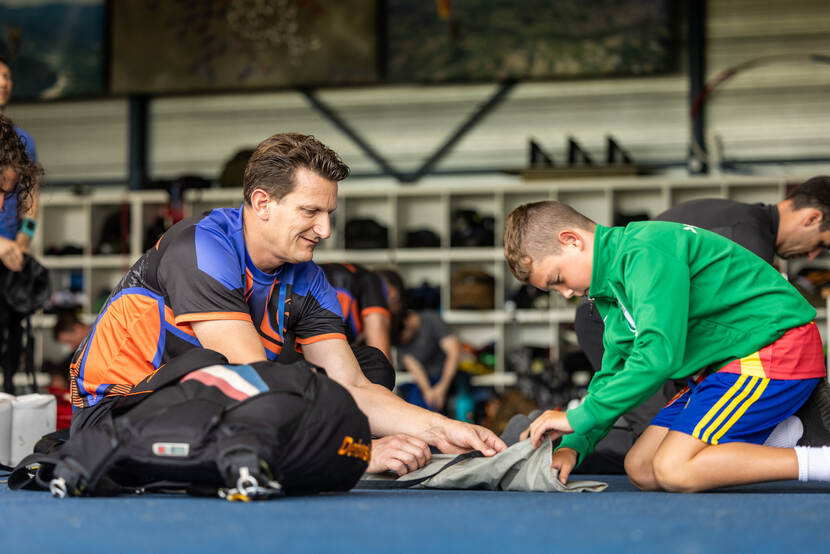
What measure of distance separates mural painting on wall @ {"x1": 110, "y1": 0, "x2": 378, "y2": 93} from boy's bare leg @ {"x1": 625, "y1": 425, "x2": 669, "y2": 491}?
6618 mm

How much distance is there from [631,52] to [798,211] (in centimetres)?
532

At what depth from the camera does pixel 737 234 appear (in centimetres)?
346

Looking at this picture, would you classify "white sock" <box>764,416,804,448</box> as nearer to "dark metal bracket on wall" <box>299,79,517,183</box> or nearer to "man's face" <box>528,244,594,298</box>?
"man's face" <box>528,244,594,298</box>

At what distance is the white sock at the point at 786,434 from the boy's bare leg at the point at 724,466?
0.22 meters

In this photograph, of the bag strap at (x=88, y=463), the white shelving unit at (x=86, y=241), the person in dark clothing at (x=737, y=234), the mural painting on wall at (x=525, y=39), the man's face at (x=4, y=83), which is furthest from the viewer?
the white shelving unit at (x=86, y=241)

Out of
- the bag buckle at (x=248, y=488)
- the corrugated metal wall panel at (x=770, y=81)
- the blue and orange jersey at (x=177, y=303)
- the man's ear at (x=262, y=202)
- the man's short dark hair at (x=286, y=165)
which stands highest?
the corrugated metal wall panel at (x=770, y=81)

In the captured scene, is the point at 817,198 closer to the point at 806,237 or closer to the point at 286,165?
the point at 806,237

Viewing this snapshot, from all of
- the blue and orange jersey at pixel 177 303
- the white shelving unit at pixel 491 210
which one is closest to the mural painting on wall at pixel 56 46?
the white shelving unit at pixel 491 210

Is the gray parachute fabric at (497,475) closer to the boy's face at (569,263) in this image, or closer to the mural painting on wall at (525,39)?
the boy's face at (569,263)

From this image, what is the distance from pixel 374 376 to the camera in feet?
11.3

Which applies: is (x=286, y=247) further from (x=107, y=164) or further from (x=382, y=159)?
(x=107, y=164)

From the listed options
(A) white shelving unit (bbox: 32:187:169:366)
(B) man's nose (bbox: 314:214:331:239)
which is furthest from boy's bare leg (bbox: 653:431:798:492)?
(A) white shelving unit (bbox: 32:187:169:366)

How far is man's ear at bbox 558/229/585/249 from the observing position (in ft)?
8.75

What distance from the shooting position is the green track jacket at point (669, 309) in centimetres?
243
